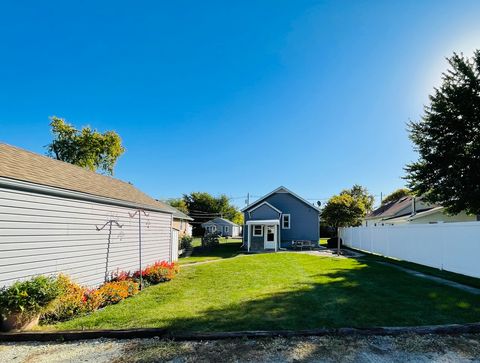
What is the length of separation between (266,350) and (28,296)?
4.38 m

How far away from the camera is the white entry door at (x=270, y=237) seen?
2562 centimetres

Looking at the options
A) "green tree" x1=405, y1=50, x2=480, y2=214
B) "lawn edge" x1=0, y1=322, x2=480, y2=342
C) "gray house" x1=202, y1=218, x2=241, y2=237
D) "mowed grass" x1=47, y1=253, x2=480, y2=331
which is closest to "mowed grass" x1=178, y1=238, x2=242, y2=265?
"mowed grass" x1=47, y1=253, x2=480, y2=331

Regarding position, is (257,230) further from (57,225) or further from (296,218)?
(57,225)

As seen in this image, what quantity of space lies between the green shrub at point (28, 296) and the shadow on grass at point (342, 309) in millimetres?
2366

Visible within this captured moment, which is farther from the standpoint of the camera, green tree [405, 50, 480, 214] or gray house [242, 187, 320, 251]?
gray house [242, 187, 320, 251]

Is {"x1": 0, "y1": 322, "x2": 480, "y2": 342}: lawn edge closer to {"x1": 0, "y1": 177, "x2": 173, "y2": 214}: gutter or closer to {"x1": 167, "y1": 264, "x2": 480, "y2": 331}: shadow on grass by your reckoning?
{"x1": 167, "y1": 264, "x2": 480, "y2": 331}: shadow on grass

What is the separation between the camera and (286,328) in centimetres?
530

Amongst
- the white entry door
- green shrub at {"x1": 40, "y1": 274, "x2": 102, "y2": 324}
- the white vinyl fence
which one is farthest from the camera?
the white entry door

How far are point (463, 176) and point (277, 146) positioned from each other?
11.7m

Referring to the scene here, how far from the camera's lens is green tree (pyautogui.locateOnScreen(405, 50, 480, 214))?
49.5ft

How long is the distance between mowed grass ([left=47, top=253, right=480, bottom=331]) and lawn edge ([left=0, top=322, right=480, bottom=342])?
1.39 ft

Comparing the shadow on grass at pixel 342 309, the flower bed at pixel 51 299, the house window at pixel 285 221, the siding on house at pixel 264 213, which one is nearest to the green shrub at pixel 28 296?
the flower bed at pixel 51 299

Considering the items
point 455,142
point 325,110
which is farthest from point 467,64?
point 325,110

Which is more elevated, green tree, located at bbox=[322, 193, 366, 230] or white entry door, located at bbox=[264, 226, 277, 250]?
green tree, located at bbox=[322, 193, 366, 230]
